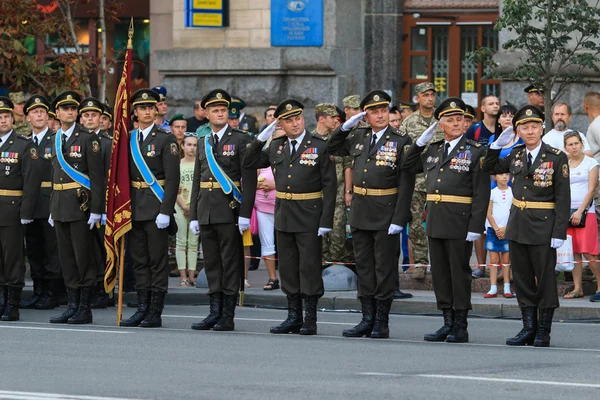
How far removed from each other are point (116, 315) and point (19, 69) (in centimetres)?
670

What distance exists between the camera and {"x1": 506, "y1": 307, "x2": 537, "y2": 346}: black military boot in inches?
477

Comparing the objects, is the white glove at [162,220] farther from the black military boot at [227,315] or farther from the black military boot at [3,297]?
Result: the black military boot at [3,297]

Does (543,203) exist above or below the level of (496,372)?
above

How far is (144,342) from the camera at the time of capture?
12.1 meters

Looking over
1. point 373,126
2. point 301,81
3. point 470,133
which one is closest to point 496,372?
point 373,126

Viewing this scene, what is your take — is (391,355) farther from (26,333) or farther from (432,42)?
(432,42)

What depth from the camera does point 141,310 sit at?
1353cm

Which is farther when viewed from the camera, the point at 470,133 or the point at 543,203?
the point at 470,133

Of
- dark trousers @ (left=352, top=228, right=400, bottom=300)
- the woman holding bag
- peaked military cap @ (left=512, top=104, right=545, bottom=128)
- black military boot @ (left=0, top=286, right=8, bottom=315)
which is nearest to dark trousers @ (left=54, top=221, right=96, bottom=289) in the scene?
black military boot @ (left=0, top=286, right=8, bottom=315)

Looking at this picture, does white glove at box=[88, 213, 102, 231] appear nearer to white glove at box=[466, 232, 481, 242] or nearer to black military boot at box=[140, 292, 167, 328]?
black military boot at box=[140, 292, 167, 328]

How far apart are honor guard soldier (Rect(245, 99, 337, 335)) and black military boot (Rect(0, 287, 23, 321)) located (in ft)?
9.27

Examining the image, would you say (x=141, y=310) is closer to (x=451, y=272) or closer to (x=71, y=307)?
(x=71, y=307)

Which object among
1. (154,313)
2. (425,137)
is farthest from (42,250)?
(425,137)

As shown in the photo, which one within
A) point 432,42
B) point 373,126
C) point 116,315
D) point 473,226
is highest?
point 432,42
